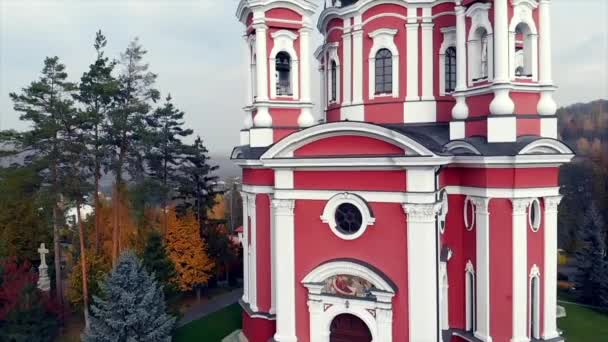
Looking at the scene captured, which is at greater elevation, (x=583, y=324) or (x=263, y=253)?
(x=263, y=253)

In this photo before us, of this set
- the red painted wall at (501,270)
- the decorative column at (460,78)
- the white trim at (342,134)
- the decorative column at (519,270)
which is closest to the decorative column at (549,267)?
the decorative column at (519,270)

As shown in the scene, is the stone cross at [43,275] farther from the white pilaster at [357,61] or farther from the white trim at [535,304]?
the white trim at [535,304]

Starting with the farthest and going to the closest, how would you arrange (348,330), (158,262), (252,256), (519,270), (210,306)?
1. (210,306)
2. (158,262)
3. (252,256)
4. (348,330)
5. (519,270)

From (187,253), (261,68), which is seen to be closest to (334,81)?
(261,68)

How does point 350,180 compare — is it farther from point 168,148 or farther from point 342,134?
point 168,148

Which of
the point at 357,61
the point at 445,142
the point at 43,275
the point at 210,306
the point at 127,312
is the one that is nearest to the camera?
the point at 445,142

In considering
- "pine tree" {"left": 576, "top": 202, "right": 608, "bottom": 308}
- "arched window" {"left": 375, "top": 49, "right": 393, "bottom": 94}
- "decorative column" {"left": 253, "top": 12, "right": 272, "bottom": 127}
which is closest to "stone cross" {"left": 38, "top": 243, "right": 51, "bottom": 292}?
"decorative column" {"left": 253, "top": 12, "right": 272, "bottom": 127}

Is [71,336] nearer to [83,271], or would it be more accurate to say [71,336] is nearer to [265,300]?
[83,271]

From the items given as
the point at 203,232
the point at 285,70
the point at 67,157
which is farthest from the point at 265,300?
the point at 203,232
